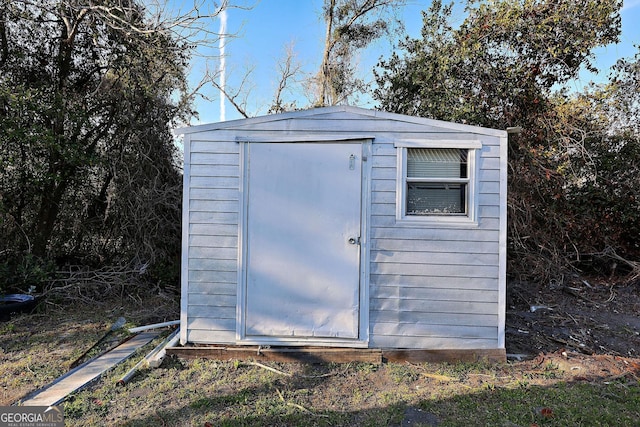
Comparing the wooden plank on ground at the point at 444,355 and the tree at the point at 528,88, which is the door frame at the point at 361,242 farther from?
the tree at the point at 528,88

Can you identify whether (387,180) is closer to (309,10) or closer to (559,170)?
(559,170)

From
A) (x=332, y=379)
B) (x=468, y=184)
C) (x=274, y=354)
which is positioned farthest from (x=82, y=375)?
(x=468, y=184)

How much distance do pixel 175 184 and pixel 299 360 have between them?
13.6ft

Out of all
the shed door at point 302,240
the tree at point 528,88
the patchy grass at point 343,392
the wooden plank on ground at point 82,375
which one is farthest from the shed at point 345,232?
the tree at point 528,88

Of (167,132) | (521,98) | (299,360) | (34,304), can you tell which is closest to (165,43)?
(167,132)

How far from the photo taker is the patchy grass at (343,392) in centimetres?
247

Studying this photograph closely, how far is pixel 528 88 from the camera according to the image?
675cm

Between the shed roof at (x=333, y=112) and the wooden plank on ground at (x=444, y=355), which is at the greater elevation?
the shed roof at (x=333, y=112)

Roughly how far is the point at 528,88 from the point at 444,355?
5.87m

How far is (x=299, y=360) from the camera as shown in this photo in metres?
3.37

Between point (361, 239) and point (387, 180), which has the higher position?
point (387, 180)

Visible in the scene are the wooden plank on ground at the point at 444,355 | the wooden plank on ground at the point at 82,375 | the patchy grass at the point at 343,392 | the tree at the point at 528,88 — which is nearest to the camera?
the patchy grass at the point at 343,392

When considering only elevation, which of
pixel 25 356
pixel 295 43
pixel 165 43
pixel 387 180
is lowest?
pixel 25 356

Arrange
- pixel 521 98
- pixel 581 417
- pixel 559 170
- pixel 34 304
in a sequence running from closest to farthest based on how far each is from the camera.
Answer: pixel 581 417, pixel 34 304, pixel 559 170, pixel 521 98
